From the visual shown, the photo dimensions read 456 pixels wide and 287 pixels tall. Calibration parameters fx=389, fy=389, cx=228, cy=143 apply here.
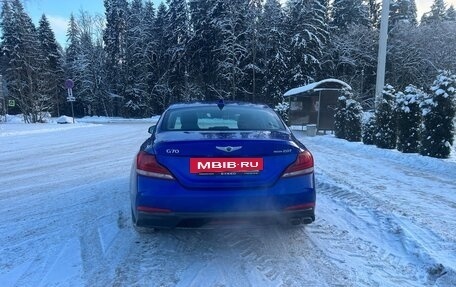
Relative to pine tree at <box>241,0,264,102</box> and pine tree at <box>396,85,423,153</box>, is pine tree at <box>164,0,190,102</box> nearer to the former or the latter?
pine tree at <box>241,0,264,102</box>

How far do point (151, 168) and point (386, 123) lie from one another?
1050cm

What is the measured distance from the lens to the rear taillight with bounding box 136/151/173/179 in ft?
11.4

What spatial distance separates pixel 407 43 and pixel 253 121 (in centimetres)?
3809

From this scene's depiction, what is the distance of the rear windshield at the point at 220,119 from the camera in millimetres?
4324

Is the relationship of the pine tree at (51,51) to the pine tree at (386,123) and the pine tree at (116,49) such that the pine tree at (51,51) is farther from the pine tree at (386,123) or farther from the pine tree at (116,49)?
the pine tree at (386,123)

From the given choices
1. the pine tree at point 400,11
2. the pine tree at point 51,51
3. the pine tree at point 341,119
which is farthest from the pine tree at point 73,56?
the pine tree at point 341,119

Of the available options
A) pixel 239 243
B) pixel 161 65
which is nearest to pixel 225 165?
pixel 239 243

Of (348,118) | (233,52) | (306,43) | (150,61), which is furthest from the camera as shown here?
(150,61)

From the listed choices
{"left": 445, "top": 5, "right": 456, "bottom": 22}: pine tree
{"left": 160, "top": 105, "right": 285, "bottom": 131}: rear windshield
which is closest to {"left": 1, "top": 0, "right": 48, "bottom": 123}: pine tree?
{"left": 160, "top": 105, "right": 285, "bottom": 131}: rear windshield

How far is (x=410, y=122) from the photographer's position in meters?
11.0

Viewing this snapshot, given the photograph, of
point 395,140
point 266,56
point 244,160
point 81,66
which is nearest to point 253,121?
point 244,160

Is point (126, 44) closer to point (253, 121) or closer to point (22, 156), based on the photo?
point (22, 156)

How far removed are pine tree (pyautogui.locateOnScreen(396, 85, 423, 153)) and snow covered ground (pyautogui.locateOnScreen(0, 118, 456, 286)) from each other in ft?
13.6

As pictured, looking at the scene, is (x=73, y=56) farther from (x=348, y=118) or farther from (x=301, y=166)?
(x=301, y=166)
